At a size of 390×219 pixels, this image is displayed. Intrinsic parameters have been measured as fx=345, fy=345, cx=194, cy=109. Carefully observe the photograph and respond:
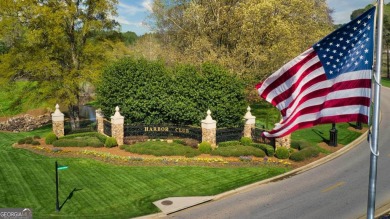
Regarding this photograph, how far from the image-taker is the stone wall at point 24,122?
40375 millimetres

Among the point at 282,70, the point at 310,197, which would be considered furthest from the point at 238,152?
the point at 282,70

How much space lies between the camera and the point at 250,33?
3400 cm

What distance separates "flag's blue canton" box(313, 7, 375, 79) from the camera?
749 centimetres

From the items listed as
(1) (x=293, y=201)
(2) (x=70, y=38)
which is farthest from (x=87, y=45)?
(1) (x=293, y=201)

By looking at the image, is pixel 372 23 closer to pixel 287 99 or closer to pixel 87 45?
pixel 287 99

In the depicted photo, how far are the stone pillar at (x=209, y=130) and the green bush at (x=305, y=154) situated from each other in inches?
222

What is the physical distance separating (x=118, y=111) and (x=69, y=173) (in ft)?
25.0

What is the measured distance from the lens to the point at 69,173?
1983 cm

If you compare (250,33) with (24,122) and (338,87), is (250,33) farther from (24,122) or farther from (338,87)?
(24,122)

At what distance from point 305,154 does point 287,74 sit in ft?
49.1

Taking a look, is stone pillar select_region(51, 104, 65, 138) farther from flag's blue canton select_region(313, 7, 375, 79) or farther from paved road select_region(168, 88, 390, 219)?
flag's blue canton select_region(313, 7, 375, 79)

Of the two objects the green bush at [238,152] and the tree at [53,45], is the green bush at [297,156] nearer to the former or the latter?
the green bush at [238,152]

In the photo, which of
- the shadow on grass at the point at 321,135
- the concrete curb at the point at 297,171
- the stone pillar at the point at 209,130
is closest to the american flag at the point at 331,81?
the concrete curb at the point at 297,171

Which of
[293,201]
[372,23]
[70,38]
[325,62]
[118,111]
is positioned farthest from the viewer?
[70,38]
